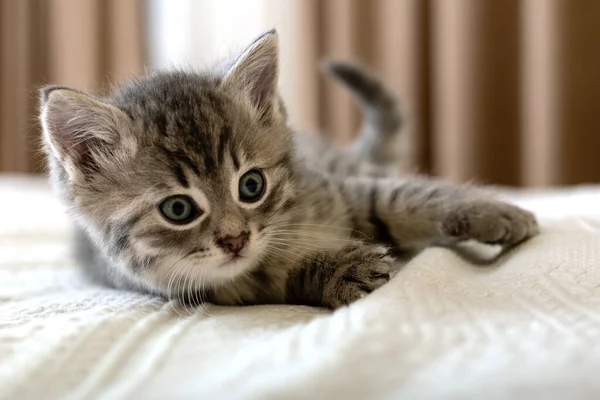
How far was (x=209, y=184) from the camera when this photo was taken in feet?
2.95

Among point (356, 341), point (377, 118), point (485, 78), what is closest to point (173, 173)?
point (356, 341)

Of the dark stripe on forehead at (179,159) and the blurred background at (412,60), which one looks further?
the blurred background at (412,60)

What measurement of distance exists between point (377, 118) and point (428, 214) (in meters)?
0.91

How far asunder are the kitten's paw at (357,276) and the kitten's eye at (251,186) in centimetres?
17

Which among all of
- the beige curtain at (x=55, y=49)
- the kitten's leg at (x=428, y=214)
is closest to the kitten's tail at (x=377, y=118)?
the kitten's leg at (x=428, y=214)

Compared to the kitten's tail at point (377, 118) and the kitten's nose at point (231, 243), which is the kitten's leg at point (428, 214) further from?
the kitten's tail at point (377, 118)

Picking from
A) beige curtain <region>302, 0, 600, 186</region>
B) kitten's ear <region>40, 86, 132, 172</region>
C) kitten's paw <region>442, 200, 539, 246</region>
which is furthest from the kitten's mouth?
beige curtain <region>302, 0, 600, 186</region>

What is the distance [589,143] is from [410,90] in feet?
2.49

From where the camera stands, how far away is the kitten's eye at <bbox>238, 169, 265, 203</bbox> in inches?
37.2

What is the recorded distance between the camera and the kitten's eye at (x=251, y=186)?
37.2 inches

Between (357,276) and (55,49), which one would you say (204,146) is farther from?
(55,49)

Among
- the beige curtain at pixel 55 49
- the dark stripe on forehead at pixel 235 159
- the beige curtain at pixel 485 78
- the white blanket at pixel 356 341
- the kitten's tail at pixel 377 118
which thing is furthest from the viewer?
the beige curtain at pixel 55 49

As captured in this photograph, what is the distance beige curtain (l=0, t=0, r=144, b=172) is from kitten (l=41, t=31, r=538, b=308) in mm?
2146

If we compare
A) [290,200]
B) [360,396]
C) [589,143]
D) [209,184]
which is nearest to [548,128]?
[589,143]
